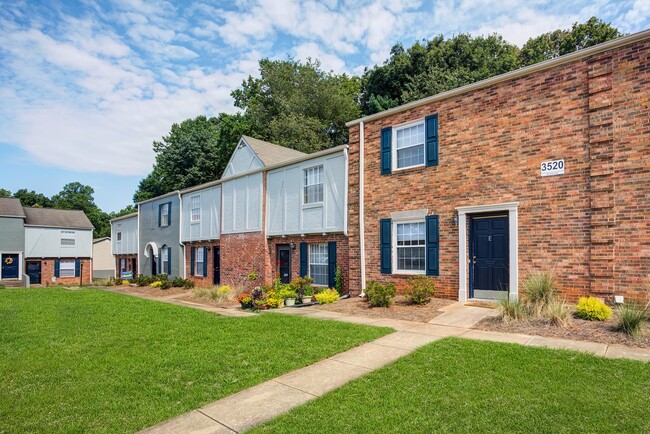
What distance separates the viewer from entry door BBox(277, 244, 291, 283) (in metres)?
17.6

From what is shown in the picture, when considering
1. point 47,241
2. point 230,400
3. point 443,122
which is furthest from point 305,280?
point 47,241

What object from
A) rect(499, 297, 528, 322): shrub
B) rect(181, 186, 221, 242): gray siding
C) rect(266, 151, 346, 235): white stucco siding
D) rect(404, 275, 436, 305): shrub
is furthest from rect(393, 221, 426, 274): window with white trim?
rect(181, 186, 221, 242): gray siding

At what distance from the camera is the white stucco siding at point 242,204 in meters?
18.9

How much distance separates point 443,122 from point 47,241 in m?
37.4

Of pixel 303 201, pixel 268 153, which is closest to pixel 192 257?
pixel 268 153

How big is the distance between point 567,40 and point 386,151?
23.8m

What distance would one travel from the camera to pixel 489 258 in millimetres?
10883

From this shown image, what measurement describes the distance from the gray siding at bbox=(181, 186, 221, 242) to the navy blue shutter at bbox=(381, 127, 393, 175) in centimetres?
1169

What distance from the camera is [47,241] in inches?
1409

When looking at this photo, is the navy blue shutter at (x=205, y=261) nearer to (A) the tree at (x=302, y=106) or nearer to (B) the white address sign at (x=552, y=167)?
(A) the tree at (x=302, y=106)

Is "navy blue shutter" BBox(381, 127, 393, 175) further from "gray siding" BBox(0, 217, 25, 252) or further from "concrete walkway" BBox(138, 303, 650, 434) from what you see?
"gray siding" BBox(0, 217, 25, 252)

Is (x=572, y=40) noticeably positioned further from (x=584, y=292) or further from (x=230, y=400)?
(x=230, y=400)

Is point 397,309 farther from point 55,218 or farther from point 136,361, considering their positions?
point 55,218

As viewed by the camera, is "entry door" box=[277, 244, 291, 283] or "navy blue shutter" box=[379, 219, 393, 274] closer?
"navy blue shutter" box=[379, 219, 393, 274]
